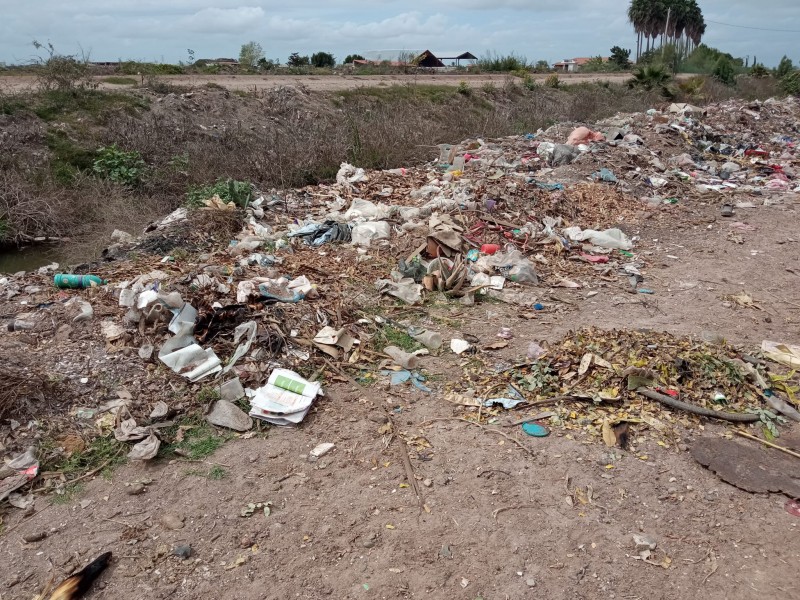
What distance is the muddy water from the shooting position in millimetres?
7617

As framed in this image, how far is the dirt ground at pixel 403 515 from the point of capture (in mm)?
2240

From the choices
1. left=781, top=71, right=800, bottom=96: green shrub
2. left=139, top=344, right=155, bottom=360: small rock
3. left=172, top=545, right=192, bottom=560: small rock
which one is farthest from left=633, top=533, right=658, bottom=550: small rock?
left=781, top=71, right=800, bottom=96: green shrub

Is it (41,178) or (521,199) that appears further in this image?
(41,178)

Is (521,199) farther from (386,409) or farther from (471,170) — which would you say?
(386,409)

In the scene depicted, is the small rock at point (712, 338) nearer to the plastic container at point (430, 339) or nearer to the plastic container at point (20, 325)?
the plastic container at point (430, 339)

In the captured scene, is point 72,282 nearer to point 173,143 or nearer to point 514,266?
point 514,266

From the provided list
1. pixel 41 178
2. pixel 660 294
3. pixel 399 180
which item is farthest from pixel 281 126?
pixel 660 294

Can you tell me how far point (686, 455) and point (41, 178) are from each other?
9817 mm

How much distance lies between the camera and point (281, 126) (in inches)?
521

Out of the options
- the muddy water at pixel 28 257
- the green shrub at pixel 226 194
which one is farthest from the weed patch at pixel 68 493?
the muddy water at pixel 28 257

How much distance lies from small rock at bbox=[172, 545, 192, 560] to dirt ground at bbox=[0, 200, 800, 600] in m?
0.03

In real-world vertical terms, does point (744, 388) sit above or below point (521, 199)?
below

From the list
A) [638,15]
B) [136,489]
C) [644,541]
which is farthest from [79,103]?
[638,15]

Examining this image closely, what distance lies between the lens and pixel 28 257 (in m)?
8.00
